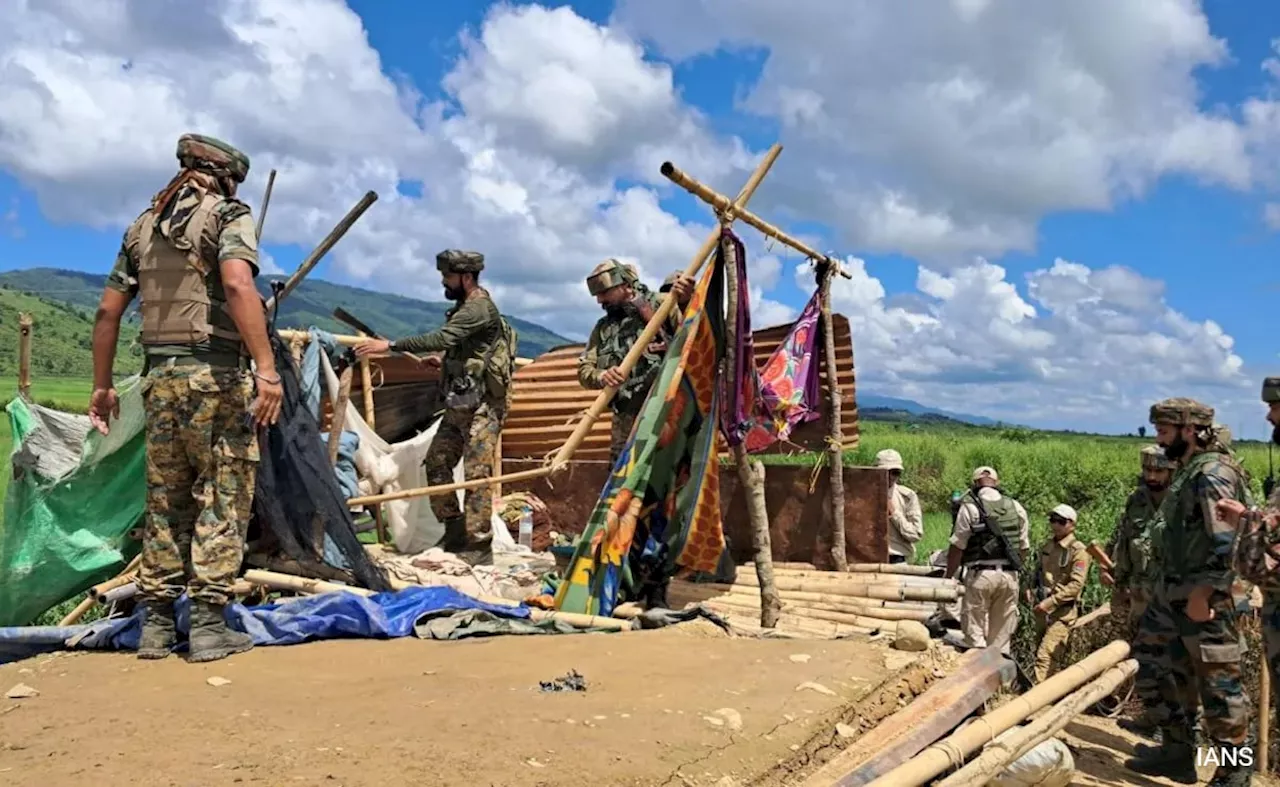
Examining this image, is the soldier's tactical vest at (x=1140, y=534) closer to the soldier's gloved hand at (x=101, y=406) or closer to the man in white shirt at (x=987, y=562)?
the man in white shirt at (x=987, y=562)

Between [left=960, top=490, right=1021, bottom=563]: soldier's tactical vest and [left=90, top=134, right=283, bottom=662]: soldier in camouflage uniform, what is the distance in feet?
16.2

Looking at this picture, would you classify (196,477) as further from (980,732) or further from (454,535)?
(980,732)

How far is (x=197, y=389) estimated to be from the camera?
4.05 metres

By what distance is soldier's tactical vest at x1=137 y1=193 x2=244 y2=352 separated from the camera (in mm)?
4086

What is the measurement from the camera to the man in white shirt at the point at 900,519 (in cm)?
827

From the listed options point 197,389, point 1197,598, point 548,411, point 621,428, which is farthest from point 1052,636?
point 197,389

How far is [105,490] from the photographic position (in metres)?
5.43

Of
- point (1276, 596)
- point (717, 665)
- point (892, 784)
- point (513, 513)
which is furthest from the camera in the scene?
point (513, 513)

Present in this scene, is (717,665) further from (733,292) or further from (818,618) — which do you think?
(733,292)

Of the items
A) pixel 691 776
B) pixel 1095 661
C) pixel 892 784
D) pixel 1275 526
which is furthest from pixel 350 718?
pixel 1275 526

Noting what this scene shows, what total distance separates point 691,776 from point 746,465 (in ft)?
8.69

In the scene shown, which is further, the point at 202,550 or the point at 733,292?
the point at 733,292

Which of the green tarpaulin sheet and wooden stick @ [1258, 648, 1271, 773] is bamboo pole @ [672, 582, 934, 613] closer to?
wooden stick @ [1258, 648, 1271, 773]

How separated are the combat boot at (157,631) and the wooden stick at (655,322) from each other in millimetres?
2008
